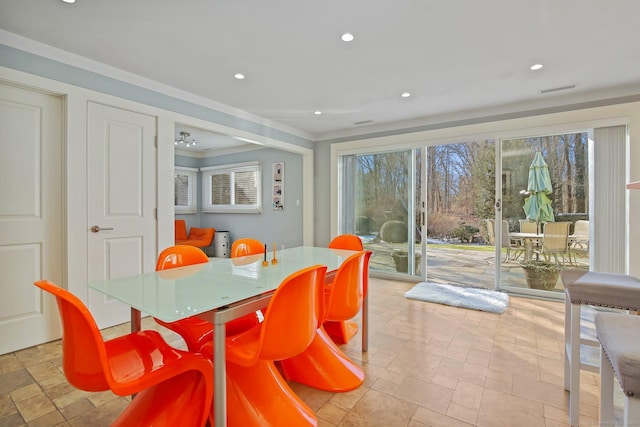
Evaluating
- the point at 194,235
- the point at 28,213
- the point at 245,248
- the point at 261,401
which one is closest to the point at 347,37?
the point at 245,248

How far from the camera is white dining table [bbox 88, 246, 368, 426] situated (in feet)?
3.86

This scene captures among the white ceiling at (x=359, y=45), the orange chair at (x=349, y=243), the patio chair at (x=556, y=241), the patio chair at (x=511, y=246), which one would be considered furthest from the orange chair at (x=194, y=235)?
the patio chair at (x=556, y=241)

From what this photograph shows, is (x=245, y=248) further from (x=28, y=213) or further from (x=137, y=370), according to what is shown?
(x=28, y=213)

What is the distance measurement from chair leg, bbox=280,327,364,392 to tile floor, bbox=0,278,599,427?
52 mm

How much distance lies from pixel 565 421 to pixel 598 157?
2985 millimetres

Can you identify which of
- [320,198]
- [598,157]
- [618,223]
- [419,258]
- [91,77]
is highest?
[91,77]

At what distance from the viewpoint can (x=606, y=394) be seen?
1.11 m

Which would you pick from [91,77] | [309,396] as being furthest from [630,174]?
[91,77]

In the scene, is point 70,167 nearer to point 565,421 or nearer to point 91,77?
point 91,77

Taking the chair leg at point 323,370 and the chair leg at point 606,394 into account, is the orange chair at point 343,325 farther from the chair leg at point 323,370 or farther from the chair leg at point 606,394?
the chair leg at point 606,394

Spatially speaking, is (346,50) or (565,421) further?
(346,50)

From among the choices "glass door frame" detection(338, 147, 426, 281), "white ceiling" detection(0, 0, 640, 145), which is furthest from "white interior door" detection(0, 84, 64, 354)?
"glass door frame" detection(338, 147, 426, 281)

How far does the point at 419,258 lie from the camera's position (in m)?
4.54

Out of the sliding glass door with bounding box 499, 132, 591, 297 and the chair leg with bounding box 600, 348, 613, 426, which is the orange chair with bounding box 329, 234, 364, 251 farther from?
the sliding glass door with bounding box 499, 132, 591, 297
